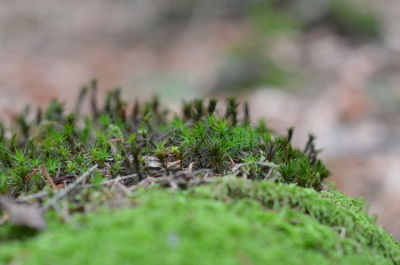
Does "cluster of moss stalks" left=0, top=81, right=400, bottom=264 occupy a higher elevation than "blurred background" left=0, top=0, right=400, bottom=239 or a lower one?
lower

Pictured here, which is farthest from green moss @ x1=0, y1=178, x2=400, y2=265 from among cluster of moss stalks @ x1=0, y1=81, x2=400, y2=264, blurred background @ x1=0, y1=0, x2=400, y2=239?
blurred background @ x1=0, y1=0, x2=400, y2=239

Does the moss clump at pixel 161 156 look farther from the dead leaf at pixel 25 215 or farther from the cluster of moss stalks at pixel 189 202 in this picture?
the dead leaf at pixel 25 215

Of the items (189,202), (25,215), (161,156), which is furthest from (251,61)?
(25,215)

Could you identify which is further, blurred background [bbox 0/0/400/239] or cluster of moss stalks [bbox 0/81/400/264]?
blurred background [bbox 0/0/400/239]

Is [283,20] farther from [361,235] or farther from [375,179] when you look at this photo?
[361,235]

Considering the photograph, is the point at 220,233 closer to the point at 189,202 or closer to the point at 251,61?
the point at 189,202

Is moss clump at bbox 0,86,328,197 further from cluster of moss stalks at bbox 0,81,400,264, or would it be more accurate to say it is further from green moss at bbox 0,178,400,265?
green moss at bbox 0,178,400,265

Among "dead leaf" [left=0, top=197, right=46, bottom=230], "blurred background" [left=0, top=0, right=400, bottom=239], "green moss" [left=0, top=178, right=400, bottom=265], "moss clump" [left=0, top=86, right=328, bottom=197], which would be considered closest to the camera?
"green moss" [left=0, top=178, right=400, bottom=265]

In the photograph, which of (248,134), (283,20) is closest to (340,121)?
(283,20)

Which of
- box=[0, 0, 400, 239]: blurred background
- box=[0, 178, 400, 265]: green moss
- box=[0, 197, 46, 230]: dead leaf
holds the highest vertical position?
box=[0, 0, 400, 239]: blurred background
